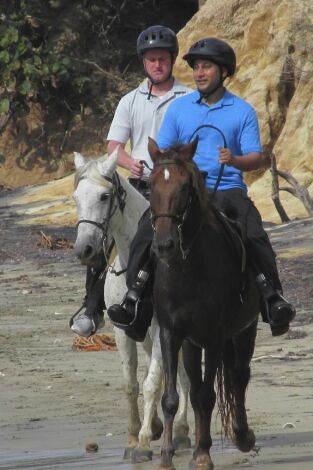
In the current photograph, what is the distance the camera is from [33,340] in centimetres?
1478

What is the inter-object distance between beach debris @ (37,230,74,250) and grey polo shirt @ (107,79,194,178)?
40.7ft

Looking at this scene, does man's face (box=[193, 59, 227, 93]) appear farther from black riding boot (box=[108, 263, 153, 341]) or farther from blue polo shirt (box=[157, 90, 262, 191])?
black riding boot (box=[108, 263, 153, 341])

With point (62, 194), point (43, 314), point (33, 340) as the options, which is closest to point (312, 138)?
point (62, 194)

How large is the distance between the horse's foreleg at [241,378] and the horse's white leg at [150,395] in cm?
48

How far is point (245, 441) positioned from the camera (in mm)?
9055

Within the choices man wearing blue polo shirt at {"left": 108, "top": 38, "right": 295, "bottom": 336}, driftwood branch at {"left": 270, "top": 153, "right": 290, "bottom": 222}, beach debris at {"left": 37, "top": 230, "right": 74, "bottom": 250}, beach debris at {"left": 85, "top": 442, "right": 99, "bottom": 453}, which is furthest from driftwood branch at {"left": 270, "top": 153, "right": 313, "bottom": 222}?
beach debris at {"left": 85, "top": 442, "right": 99, "bottom": 453}

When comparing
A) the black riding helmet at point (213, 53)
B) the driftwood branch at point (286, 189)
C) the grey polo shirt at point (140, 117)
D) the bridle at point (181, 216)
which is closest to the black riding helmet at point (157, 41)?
the grey polo shirt at point (140, 117)

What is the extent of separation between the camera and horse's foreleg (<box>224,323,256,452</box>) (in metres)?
9.09

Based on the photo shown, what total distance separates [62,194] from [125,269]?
756 inches

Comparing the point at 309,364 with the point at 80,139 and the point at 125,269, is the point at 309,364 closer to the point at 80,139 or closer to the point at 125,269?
the point at 125,269

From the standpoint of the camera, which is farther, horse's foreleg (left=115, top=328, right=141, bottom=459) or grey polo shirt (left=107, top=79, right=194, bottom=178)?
grey polo shirt (left=107, top=79, right=194, bottom=178)

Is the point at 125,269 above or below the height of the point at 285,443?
above

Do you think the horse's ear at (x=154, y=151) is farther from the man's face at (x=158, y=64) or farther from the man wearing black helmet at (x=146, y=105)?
the man's face at (x=158, y=64)

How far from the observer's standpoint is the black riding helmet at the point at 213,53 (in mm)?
9148
